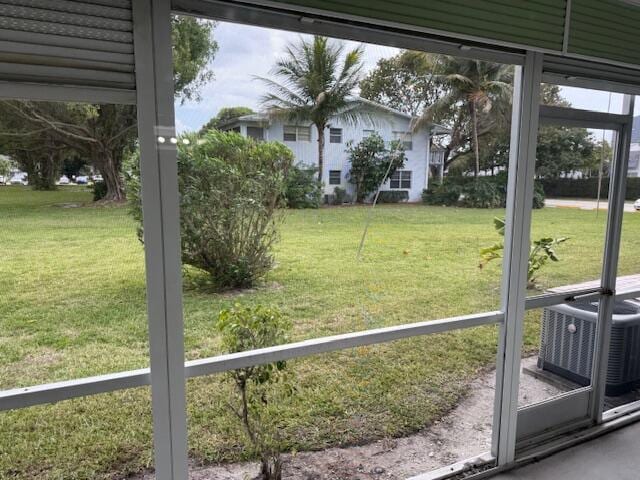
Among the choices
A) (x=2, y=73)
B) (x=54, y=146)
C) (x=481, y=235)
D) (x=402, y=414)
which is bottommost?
(x=402, y=414)

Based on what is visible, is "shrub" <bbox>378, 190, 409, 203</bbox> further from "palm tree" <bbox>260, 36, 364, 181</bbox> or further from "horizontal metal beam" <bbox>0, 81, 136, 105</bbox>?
"horizontal metal beam" <bbox>0, 81, 136, 105</bbox>

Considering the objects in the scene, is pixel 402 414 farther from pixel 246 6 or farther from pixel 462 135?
A: pixel 246 6

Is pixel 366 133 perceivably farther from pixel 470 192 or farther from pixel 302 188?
pixel 470 192

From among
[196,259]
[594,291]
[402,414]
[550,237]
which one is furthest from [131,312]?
[594,291]

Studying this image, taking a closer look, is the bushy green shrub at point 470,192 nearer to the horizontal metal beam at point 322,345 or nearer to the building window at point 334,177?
the building window at point 334,177

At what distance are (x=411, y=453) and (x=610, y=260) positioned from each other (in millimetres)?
1745

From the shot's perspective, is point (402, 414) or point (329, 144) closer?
point (329, 144)

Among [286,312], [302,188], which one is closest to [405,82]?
[302,188]

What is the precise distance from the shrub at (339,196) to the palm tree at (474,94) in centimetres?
72

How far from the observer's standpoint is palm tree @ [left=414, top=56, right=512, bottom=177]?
96.8 inches

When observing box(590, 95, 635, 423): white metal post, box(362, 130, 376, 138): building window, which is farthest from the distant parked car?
box(590, 95, 635, 423): white metal post

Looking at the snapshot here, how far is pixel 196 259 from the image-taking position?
1981 mm

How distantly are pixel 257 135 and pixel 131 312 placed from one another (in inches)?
40.7

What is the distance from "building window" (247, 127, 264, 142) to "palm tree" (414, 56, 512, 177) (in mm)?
1008
